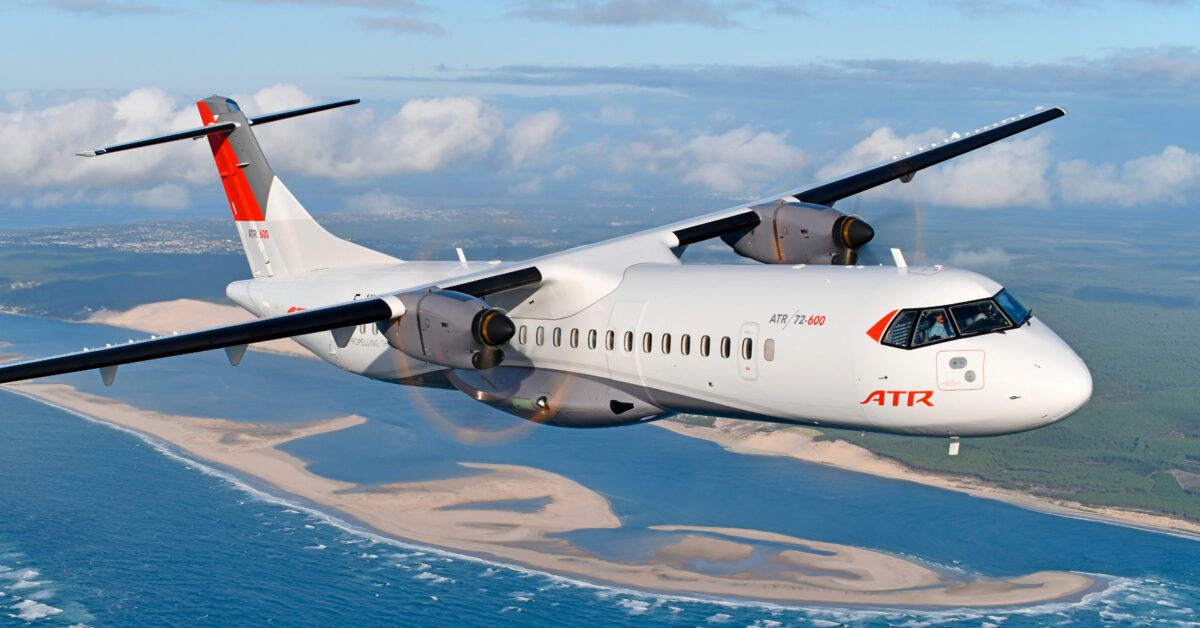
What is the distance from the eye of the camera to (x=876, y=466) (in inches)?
4968

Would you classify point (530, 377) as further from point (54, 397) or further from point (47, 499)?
point (54, 397)

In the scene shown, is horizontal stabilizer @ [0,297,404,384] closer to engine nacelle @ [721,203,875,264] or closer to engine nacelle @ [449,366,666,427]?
engine nacelle @ [449,366,666,427]

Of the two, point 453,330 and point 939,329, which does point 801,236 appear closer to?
point 939,329

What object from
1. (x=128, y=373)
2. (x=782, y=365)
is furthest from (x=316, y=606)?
(x=128, y=373)

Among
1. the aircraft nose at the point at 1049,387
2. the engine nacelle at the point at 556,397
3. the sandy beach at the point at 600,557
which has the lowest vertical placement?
the sandy beach at the point at 600,557

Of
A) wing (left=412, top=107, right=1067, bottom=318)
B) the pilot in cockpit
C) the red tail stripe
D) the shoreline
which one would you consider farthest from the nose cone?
the shoreline

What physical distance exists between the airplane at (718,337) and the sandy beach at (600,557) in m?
67.2

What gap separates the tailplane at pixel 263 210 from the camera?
1422 inches

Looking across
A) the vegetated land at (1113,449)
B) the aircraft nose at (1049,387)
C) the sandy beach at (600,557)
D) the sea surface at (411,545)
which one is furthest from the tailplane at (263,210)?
the vegetated land at (1113,449)

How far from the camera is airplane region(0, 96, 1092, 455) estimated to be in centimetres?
2023

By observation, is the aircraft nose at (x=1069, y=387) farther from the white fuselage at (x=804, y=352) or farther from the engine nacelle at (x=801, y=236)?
the engine nacelle at (x=801, y=236)

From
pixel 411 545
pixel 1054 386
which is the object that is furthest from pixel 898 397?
pixel 411 545

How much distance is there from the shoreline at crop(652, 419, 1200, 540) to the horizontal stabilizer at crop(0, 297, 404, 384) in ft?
314

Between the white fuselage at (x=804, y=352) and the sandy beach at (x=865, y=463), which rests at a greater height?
the white fuselage at (x=804, y=352)
